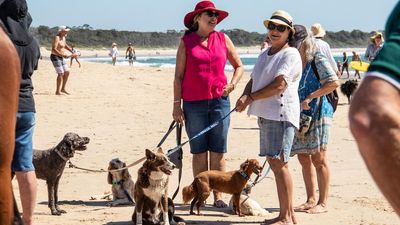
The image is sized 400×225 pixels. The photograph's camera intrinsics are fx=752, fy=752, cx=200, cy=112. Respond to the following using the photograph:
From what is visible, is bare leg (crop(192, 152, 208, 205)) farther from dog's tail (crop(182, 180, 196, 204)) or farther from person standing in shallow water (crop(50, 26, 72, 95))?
person standing in shallow water (crop(50, 26, 72, 95))

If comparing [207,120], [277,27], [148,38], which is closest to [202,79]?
[207,120]

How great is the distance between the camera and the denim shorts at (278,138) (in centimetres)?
620

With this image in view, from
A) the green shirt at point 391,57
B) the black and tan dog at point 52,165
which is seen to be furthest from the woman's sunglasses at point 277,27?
the green shirt at point 391,57

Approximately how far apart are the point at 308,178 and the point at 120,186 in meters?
1.85

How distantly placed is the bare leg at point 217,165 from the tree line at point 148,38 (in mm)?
117434

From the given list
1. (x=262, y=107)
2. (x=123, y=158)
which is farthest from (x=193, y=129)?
(x=123, y=158)

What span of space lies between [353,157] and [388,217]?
11.9 feet

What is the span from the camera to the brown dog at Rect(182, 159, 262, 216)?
6859 millimetres

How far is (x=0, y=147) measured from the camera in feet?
7.38

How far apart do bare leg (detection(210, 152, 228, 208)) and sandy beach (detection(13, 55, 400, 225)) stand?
0.09 m

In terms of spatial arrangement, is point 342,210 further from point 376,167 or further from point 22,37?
point 376,167

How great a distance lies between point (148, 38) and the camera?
153250 millimetres

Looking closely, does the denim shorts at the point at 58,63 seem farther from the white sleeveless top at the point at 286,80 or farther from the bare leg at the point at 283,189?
the bare leg at the point at 283,189

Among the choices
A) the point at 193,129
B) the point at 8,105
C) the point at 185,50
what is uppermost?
the point at 8,105
